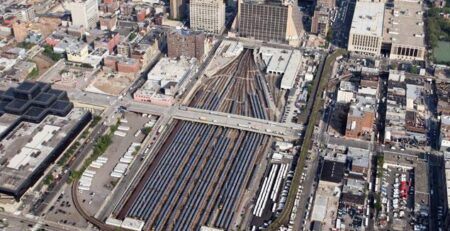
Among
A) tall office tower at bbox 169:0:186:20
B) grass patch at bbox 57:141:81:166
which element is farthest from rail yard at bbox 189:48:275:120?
grass patch at bbox 57:141:81:166

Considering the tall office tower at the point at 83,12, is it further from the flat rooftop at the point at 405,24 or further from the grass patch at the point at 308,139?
the flat rooftop at the point at 405,24

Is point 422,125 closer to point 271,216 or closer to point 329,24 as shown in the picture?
point 271,216

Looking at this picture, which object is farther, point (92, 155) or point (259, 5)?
point (259, 5)

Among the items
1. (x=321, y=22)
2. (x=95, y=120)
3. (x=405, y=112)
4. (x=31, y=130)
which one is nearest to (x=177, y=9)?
(x=321, y=22)

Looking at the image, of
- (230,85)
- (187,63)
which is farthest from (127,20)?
(230,85)

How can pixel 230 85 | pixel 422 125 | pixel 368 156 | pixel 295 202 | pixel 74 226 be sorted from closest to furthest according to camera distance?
pixel 74 226 < pixel 295 202 < pixel 368 156 < pixel 422 125 < pixel 230 85

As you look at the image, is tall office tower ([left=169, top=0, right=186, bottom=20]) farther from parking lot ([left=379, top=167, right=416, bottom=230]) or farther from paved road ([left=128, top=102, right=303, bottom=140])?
parking lot ([left=379, top=167, right=416, bottom=230])
